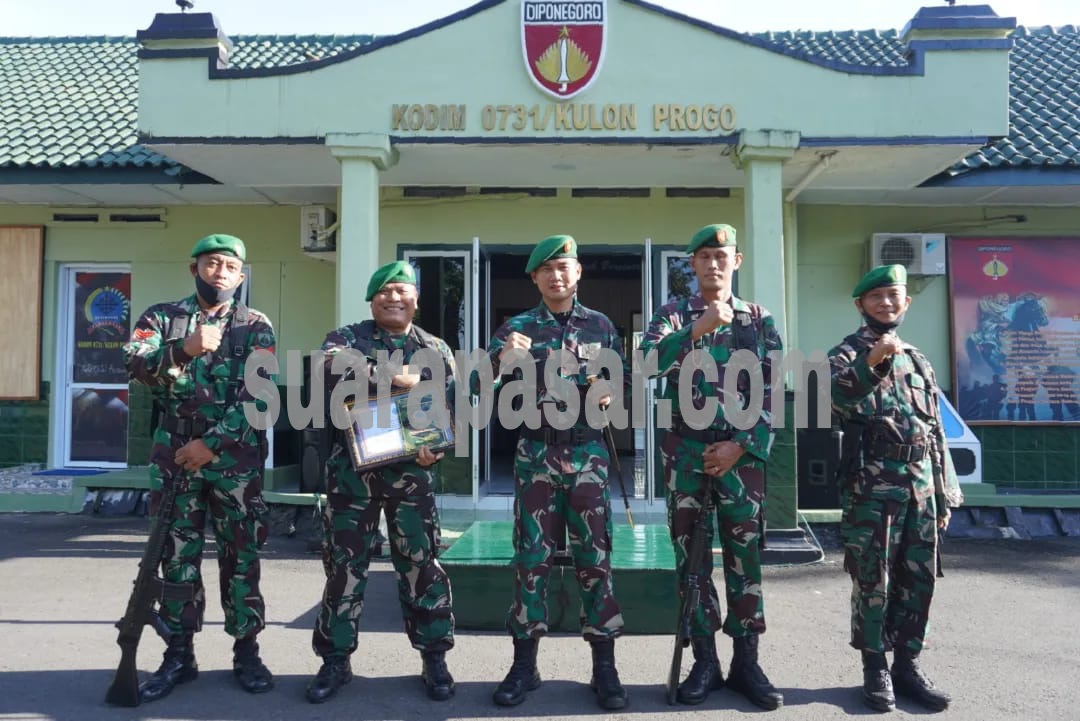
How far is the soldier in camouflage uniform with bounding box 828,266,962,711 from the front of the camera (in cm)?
339

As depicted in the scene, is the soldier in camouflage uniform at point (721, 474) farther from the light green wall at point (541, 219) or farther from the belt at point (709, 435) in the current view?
the light green wall at point (541, 219)

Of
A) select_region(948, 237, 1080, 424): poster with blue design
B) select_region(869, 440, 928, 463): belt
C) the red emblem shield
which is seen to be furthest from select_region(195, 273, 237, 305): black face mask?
select_region(948, 237, 1080, 424): poster with blue design

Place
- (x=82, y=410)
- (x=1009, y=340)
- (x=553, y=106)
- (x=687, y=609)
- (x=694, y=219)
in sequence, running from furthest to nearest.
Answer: (x=82, y=410) < (x=1009, y=340) < (x=694, y=219) < (x=553, y=106) < (x=687, y=609)

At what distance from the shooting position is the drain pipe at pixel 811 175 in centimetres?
680

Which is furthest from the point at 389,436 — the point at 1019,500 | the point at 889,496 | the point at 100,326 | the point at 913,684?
the point at 100,326

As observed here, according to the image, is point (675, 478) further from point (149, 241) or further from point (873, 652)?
point (149, 241)

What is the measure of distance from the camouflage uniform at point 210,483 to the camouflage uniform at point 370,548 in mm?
347

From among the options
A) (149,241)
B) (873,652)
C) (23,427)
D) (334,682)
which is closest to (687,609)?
(873,652)

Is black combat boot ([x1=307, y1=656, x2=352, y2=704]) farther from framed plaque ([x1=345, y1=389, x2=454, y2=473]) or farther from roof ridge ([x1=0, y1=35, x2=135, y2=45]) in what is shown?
roof ridge ([x1=0, y1=35, x2=135, y2=45])

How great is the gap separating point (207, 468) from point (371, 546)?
31.7 inches

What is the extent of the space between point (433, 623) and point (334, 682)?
0.51 meters

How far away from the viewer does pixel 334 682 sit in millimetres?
3490

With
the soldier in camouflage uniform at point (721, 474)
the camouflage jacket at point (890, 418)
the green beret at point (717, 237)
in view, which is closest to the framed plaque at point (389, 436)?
the soldier in camouflage uniform at point (721, 474)

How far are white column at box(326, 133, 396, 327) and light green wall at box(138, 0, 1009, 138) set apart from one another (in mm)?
143
